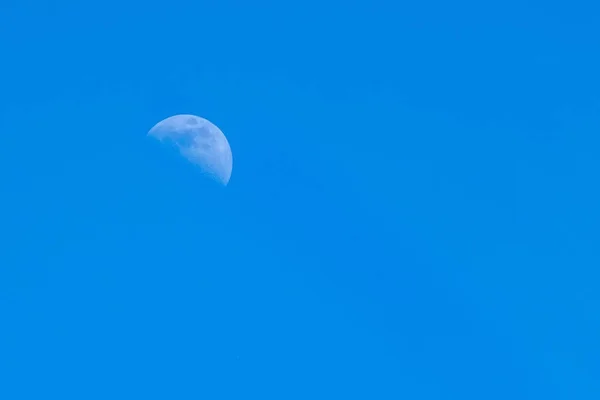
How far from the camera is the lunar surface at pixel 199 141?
5711 millimetres

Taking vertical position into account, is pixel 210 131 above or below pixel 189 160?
above

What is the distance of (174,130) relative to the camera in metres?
5.71

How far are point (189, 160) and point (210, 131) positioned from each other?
377 mm

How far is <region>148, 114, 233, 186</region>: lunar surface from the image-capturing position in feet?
18.7

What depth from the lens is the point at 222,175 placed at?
5.91 meters

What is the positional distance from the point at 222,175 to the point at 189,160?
380 millimetres

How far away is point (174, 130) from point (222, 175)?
63 centimetres

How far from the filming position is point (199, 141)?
5.77m

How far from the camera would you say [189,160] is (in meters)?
5.70

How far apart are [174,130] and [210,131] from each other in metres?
0.35

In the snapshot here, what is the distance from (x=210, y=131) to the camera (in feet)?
19.2
